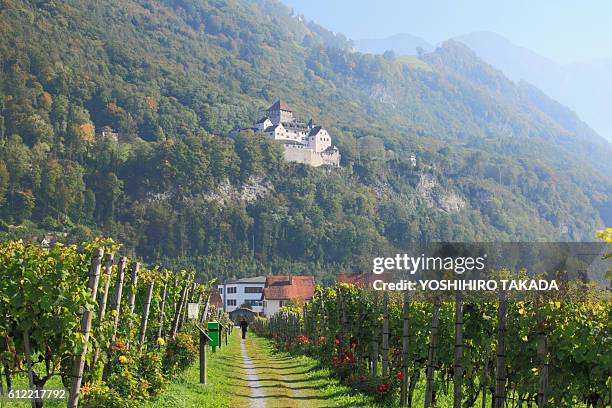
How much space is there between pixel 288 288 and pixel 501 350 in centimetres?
Answer: 10926

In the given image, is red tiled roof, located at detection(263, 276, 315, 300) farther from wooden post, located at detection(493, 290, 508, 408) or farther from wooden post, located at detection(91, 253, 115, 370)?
wooden post, located at detection(493, 290, 508, 408)

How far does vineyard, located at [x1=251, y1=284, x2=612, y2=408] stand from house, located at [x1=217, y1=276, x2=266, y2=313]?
11579 centimetres

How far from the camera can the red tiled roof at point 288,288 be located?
118 metres

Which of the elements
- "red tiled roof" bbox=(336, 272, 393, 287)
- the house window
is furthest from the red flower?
the house window

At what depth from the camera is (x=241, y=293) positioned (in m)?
138

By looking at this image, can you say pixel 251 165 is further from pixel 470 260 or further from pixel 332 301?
pixel 470 260

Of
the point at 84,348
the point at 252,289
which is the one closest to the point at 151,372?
the point at 84,348

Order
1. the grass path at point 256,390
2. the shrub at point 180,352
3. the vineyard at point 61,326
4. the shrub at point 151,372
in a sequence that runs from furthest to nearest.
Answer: the shrub at point 180,352, the grass path at point 256,390, the shrub at point 151,372, the vineyard at point 61,326

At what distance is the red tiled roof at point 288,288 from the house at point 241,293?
1361cm

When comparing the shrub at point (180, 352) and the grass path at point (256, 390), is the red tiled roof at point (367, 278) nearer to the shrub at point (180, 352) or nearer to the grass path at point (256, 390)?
the grass path at point (256, 390)

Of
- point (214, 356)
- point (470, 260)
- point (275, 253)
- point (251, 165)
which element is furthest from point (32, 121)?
point (470, 260)

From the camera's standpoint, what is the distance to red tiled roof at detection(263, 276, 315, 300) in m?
118

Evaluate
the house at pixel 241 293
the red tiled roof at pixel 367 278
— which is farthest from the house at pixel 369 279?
the house at pixel 241 293

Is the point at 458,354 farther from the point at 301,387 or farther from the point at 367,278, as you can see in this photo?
the point at 367,278
